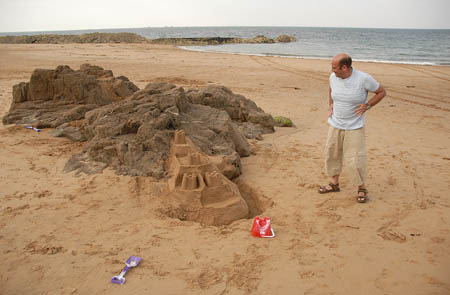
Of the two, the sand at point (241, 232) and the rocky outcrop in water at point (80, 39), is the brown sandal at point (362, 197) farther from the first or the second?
the rocky outcrop in water at point (80, 39)

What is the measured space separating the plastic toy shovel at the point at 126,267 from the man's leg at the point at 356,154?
8.78 feet

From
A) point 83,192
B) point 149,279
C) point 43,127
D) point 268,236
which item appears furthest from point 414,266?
point 43,127

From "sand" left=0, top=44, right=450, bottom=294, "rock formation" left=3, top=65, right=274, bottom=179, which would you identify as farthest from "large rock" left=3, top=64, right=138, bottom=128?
"sand" left=0, top=44, right=450, bottom=294

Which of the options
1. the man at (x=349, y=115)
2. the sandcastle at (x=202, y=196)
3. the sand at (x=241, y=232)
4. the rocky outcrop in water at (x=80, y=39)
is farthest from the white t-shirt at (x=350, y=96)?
the rocky outcrop in water at (x=80, y=39)

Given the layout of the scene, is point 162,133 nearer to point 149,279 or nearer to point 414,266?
point 149,279

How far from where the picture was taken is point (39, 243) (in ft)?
10.6

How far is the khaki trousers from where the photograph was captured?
13.2ft

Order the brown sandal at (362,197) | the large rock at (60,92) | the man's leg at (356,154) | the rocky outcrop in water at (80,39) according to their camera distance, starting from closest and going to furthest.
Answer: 1. the man's leg at (356,154)
2. the brown sandal at (362,197)
3. the large rock at (60,92)
4. the rocky outcrop in water at (80,39)

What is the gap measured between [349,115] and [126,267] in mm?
2915

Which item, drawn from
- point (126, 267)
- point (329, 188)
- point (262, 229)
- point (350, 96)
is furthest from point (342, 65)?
point (126, 267)

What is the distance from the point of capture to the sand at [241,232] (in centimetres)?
279

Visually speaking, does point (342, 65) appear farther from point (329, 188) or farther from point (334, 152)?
point (329, 188)

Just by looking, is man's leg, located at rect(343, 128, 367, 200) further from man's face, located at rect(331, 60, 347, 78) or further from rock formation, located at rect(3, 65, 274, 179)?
rock formation, located at rect(3, 65, 274, 179)

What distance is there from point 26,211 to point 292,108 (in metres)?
7.51
